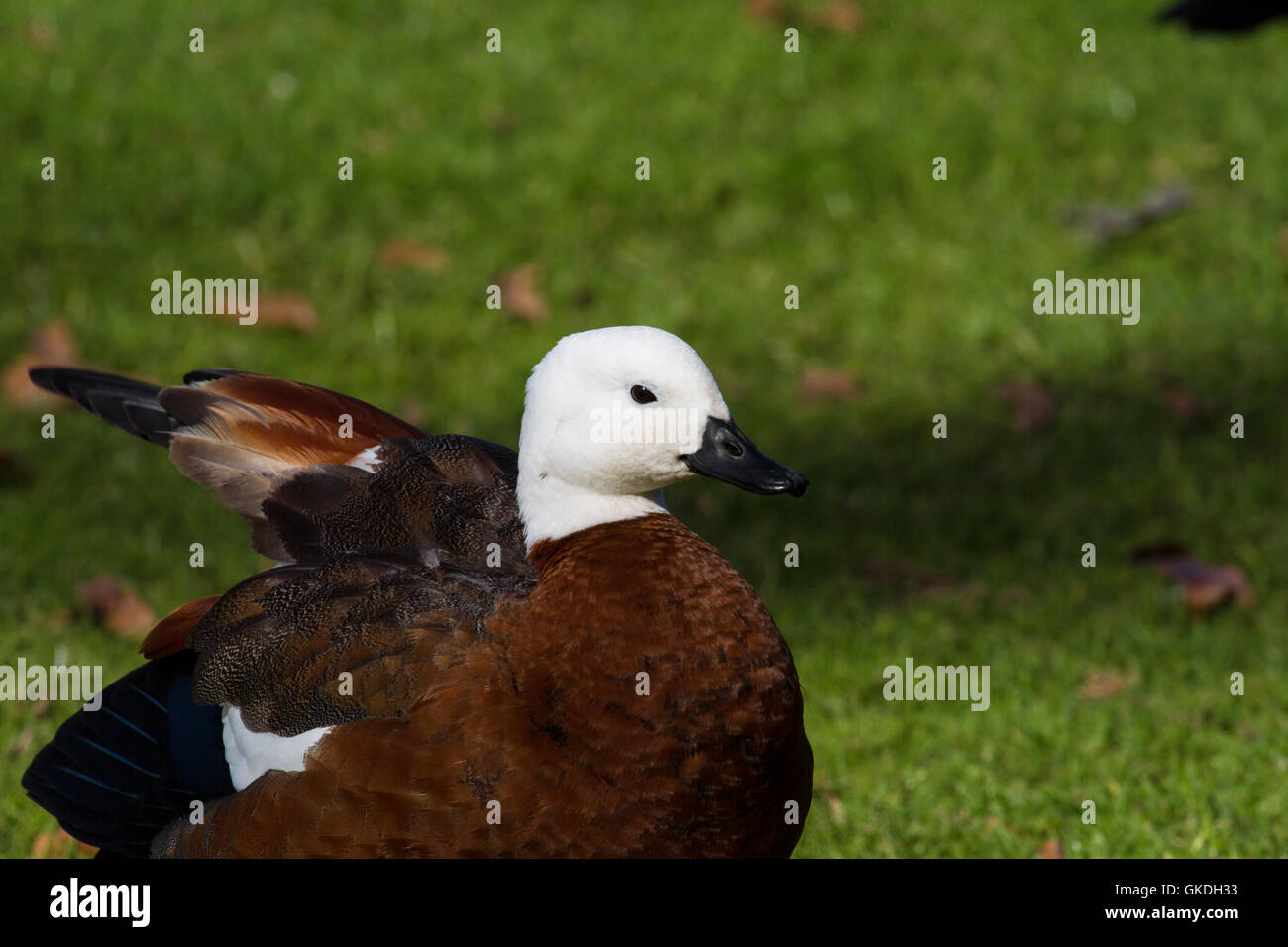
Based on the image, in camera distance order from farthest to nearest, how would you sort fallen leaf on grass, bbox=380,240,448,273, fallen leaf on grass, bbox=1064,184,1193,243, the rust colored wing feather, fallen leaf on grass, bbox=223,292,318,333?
fallen leaf on grass, bbox=1064,184,1193,243
fallen leaf on grass, bbox=380,240,448,273
fallen leaf on grass, bbox=223,292,318,333
the rust colored wing feather

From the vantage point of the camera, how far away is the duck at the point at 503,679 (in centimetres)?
271

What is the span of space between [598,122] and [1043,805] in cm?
435

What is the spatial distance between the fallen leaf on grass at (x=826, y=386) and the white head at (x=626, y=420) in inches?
130

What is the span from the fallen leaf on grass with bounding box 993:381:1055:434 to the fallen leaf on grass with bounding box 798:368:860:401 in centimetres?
55

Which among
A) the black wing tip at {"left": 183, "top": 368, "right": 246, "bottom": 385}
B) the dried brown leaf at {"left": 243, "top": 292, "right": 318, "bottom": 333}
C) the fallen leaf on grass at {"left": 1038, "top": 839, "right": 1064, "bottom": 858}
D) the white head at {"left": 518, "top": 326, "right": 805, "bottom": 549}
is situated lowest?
the fallen leaf on grass at {"left": 1038, "top": 839, "right": 1064, "bottom": 858}

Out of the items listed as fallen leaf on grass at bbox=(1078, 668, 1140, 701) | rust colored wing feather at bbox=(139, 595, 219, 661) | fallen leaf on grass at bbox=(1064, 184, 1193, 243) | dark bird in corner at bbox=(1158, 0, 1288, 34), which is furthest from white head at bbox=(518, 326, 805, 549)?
fallen leaf on grass at bbox=(1064, 184, 1193, 243)

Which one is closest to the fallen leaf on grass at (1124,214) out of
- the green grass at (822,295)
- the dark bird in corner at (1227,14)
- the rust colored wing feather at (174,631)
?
the green grass at (822,295)

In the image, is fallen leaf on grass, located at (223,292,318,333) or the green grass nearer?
the green grass

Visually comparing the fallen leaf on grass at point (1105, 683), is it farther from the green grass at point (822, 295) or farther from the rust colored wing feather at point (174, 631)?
the rust colored wing feather at point (174, 631)

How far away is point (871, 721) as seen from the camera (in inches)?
168

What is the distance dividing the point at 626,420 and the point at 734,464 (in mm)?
203

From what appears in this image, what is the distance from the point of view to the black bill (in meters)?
2.81

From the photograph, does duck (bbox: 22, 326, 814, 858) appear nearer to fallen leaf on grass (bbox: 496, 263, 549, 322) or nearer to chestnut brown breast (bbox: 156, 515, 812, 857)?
chestnut brown breast (bbox: 156, 515, 812, 857)

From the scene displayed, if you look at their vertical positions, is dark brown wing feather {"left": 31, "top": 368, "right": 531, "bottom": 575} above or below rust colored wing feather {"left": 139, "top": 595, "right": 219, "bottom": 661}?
above
